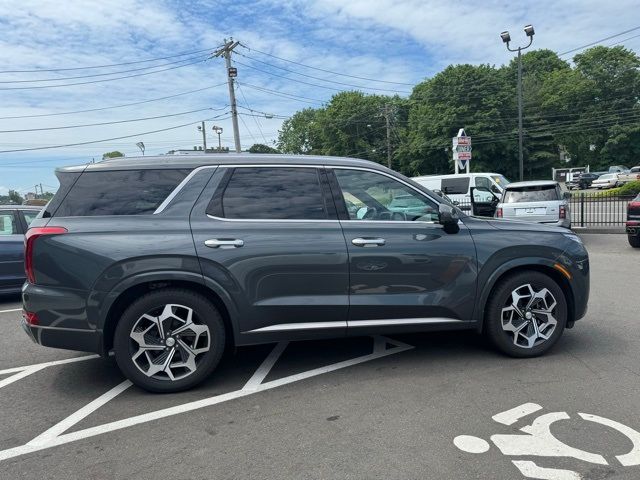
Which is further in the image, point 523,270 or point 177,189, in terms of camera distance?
point 523,270

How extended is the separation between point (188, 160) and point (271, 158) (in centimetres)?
69

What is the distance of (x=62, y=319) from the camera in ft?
12.1

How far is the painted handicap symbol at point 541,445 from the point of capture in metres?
2.73

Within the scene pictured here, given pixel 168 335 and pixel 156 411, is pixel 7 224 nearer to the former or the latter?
pixel 168 335

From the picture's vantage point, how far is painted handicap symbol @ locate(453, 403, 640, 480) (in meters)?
2.73

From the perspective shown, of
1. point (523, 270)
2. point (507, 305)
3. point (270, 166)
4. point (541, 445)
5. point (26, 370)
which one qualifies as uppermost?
point (270, 166)

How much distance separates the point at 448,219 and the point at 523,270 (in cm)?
92

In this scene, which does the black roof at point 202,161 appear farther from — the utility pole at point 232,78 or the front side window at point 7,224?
the utility pole at point 232,78

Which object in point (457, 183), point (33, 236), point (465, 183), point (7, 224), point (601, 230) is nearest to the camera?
point (33, 236)

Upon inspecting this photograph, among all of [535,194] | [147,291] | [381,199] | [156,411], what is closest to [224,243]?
[147,291]

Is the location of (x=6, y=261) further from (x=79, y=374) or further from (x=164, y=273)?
(x=164, y=273)

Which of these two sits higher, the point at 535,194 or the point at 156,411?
the point at 535,194

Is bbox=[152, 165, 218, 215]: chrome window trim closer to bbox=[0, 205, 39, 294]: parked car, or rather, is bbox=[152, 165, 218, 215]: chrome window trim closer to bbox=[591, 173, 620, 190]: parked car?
bbox=[0, 205, 39, 294]: parked car

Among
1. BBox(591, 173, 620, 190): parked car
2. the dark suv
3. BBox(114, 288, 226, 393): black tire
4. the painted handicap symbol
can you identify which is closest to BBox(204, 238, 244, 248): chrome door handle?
the dark suv
